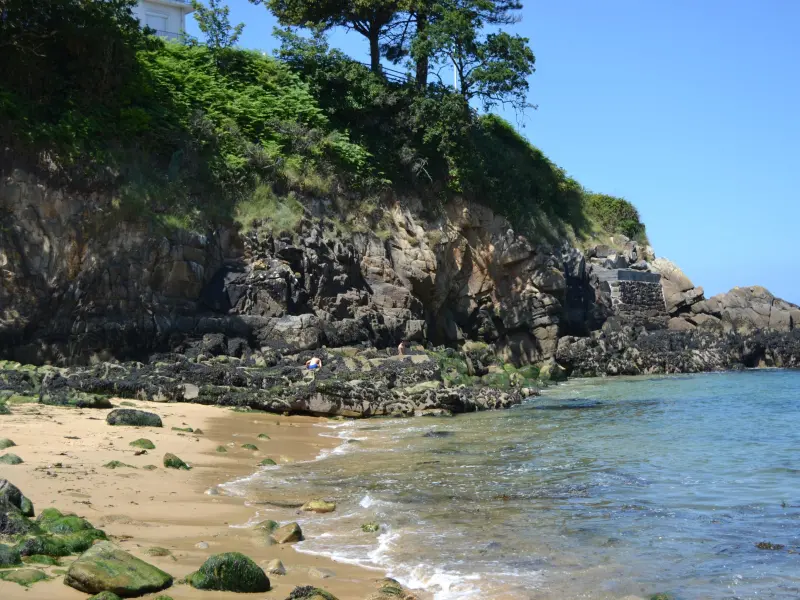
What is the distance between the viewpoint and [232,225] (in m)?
26.1

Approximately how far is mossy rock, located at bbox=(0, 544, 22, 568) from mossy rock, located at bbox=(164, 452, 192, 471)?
15.3ft

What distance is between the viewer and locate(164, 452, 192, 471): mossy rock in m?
9.99

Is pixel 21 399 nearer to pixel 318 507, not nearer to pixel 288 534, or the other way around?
pixel 318 507

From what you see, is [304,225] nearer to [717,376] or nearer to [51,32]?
[51,32]

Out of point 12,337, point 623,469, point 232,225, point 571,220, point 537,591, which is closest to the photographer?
point 537,591

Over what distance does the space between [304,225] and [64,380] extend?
1215cm

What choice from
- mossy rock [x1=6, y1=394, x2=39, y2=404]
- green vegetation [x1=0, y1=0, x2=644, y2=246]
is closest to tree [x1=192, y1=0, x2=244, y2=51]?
green vegetation [x1=0, y1=0, x2=644, y2=246]

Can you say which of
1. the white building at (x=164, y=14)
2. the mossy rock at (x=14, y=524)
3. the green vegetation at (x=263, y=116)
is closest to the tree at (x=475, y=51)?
the green vegetation at (x=263, y=116)

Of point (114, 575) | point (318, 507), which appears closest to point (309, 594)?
point (114, 575)

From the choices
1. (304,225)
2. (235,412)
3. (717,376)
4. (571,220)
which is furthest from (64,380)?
(571,220)

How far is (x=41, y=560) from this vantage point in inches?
213

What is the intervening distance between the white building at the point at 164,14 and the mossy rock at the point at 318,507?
1474 inches

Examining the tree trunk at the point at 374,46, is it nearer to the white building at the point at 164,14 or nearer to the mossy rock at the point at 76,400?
the white building at the point at 164,14

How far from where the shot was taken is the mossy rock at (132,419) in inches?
495
